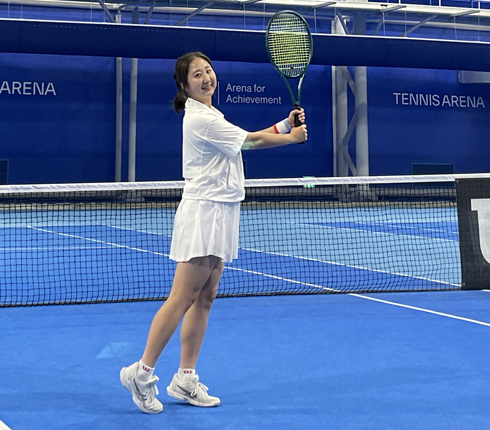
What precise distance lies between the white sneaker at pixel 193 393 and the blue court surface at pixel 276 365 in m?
0.04

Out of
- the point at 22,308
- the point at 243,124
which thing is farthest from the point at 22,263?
the point at 243,124

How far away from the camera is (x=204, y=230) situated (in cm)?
329

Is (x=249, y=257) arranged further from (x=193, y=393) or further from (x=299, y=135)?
(x=299, y=135)

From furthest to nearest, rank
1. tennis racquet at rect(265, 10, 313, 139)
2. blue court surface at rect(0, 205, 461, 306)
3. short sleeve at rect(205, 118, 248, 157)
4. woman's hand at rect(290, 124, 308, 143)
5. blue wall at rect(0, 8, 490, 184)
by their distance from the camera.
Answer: blue wall at rect(0, 8, 490, 184)
blue court surface at rect(0, 205, 461, 306)
tennis racquet at rect(265, 10, 313, 139)
short sleeve at rect(205, 118, 248, 157)
woman's hand at rect(290, 124, 308, 143)

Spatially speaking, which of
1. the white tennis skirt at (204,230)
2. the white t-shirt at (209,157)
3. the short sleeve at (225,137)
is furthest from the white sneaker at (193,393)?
the short sleeve at (225,137)

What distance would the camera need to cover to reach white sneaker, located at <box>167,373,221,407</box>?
136 inches

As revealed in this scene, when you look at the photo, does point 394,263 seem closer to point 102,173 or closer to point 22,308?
point 22,308

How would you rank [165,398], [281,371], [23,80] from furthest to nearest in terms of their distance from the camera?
[23,80]
[281,371]
[165,398]

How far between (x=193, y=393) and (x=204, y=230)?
0.81 m

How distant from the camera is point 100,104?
2003cm

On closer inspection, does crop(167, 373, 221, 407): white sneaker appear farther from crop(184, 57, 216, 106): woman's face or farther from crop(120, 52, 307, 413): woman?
crop(184, 57, 216, 106): woman's face

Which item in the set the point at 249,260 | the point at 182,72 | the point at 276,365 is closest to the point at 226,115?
the point at 249,260

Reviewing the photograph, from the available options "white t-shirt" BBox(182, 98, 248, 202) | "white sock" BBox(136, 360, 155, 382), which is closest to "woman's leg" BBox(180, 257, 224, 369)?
"white sock" BBox(136, 360, 155, 382)

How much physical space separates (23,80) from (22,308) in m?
14.7
